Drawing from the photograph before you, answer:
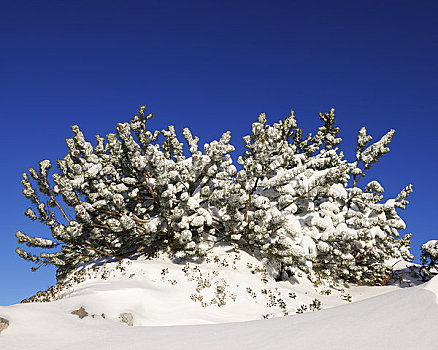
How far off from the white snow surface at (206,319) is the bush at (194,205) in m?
2.48

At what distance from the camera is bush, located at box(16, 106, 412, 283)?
12.4 m

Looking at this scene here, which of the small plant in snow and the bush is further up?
the bush

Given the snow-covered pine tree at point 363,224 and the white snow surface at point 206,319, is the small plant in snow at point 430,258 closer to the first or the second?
the snow-covered pine tree at point 363,224

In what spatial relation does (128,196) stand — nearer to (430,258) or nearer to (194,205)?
(194,205)

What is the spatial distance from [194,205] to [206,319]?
4.86 meters

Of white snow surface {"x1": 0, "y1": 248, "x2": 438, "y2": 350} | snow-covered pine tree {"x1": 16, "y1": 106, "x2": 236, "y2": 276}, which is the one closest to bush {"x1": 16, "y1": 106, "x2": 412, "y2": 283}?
snow-covered pine tree {"x1": 16, "y1": 106, "x2": 236, "y2": 276}

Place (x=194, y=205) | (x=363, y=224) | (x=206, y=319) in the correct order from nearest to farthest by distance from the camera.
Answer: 1. (x=206, y=319)
2. (x=194, y=205)
3. (x=363, y=224)

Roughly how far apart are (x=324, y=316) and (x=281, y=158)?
362 inches

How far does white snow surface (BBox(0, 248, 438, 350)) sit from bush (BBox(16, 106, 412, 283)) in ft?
8.14

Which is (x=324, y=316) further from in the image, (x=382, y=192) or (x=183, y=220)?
(x=382, y=192)

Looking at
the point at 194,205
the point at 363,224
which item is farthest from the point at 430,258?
the point at 194,205

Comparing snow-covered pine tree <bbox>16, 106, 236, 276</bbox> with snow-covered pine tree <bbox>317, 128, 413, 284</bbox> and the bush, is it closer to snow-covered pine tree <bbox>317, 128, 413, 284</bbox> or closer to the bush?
the bush

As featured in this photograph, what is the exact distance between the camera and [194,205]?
489 inches

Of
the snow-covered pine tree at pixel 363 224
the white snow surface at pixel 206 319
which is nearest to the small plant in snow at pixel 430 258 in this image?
the snow-covered pine tree at pixel 363 224
